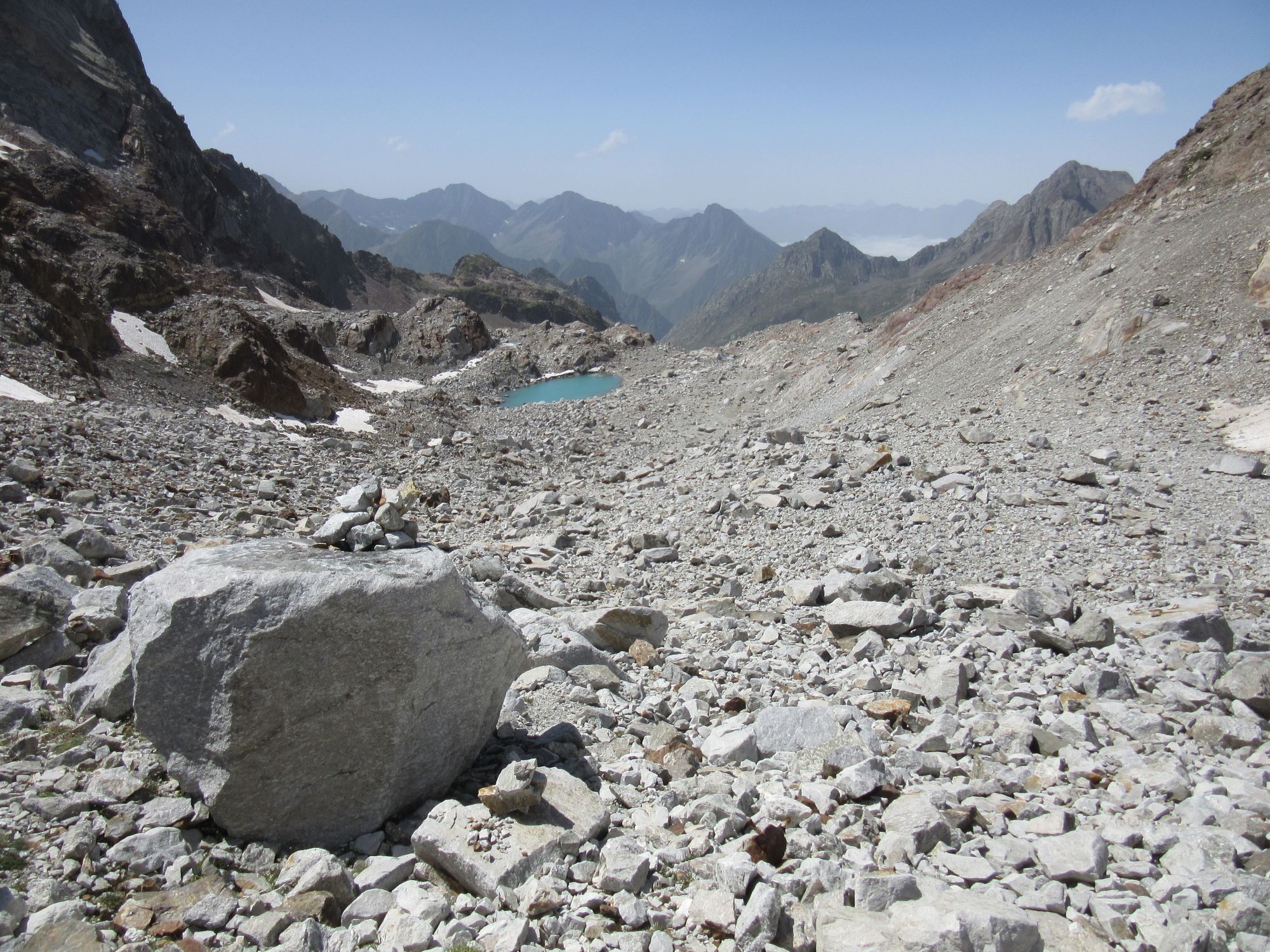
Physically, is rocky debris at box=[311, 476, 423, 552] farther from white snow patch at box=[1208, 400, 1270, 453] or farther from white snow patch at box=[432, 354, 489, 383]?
white snow patch at box=[432, 354, 489, 383]

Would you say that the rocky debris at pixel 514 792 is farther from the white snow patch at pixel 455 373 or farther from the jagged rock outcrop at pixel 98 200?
the white snow patch at pixel 455 373

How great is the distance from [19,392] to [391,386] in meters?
28.6

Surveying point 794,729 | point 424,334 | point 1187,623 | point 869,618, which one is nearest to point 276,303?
point 424,334

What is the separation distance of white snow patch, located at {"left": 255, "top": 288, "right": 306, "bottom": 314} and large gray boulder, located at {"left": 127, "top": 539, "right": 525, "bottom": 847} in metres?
56.4

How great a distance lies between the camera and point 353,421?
26.9 m

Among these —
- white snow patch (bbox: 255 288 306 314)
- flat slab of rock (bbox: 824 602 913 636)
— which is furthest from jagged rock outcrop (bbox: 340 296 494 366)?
flat slab of rock (bbox: 824 602 913 636)

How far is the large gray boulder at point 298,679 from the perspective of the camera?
425cm

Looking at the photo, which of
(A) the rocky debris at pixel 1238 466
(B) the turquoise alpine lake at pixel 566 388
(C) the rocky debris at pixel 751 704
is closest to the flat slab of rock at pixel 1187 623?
(C) the rocky debris at pixel 751 704

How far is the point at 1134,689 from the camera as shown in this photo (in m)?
6.42

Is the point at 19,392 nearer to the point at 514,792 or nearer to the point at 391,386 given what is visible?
the point at 514,792

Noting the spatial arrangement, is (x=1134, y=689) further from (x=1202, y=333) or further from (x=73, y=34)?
(x=73, y=34)

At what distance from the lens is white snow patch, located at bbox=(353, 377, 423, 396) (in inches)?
1646

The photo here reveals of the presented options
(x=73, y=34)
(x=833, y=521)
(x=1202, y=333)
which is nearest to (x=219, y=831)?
(x=833, y=521)

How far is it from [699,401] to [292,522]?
27016 mm
